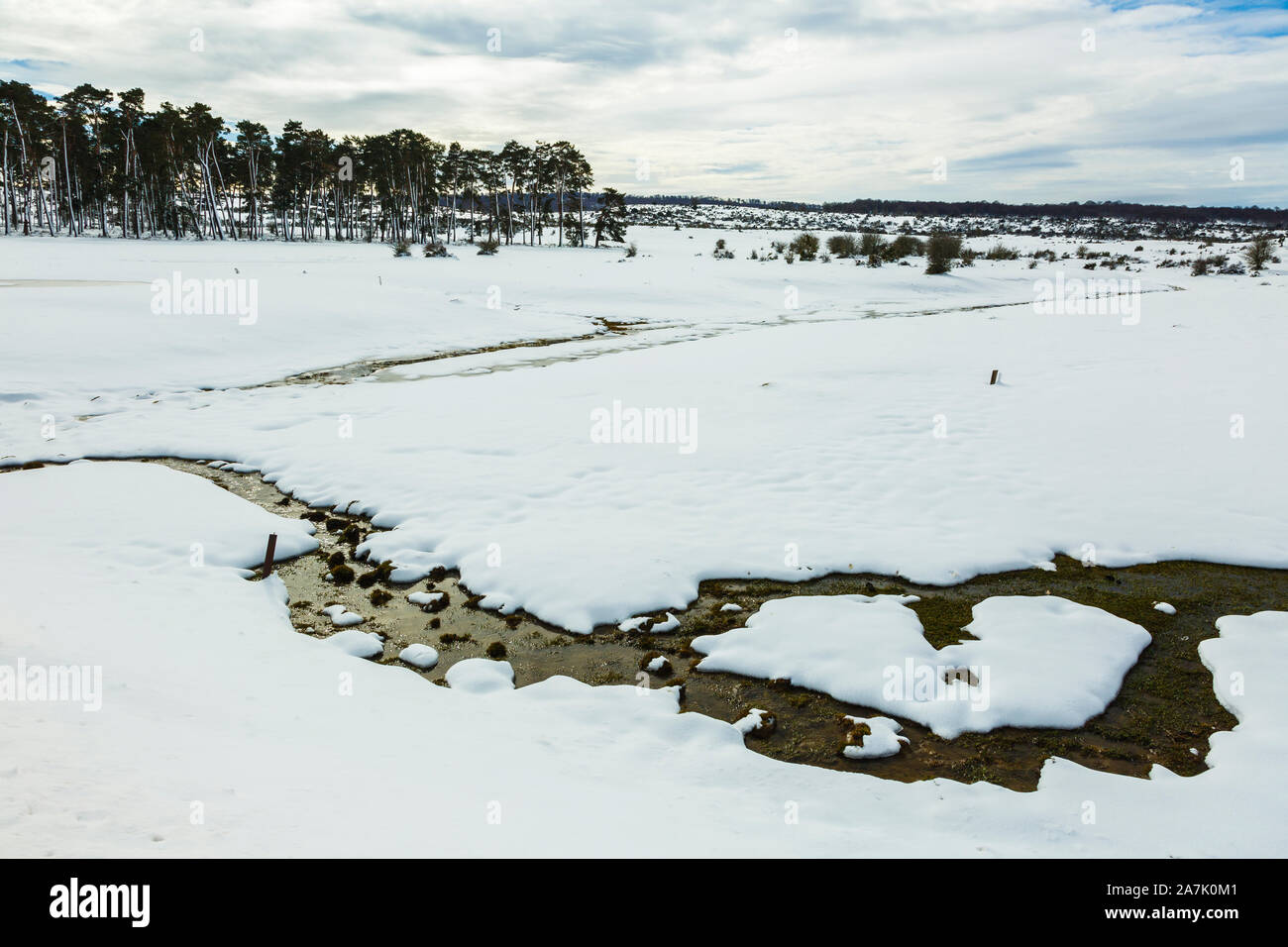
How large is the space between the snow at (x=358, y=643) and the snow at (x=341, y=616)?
239 mm

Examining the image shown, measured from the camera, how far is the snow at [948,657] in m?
5.75

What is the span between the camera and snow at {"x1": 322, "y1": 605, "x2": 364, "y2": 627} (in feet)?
24.1

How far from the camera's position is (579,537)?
895 centimetres

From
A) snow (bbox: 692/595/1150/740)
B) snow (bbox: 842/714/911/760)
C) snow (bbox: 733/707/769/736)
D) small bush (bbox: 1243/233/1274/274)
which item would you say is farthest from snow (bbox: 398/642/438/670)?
small bush (bbox: 1243/233/1274/274)

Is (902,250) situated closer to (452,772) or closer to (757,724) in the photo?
(757,724)

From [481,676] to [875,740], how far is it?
3473 millimetres

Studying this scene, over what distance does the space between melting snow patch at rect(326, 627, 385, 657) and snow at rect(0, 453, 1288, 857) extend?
18 centimetres

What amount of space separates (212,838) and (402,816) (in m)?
0.89

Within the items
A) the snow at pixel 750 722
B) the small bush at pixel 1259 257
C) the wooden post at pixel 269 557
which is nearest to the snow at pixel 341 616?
the wooden post at pixel 269 557

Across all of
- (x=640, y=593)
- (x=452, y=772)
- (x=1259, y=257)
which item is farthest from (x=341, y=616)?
(x=1259, y=257)

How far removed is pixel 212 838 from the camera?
3.21m

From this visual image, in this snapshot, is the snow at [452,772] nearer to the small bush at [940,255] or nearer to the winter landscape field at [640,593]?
the winter landscape field at [640,593]

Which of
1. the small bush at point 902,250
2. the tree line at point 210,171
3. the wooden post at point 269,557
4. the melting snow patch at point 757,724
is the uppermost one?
the tree line at point 210,171
